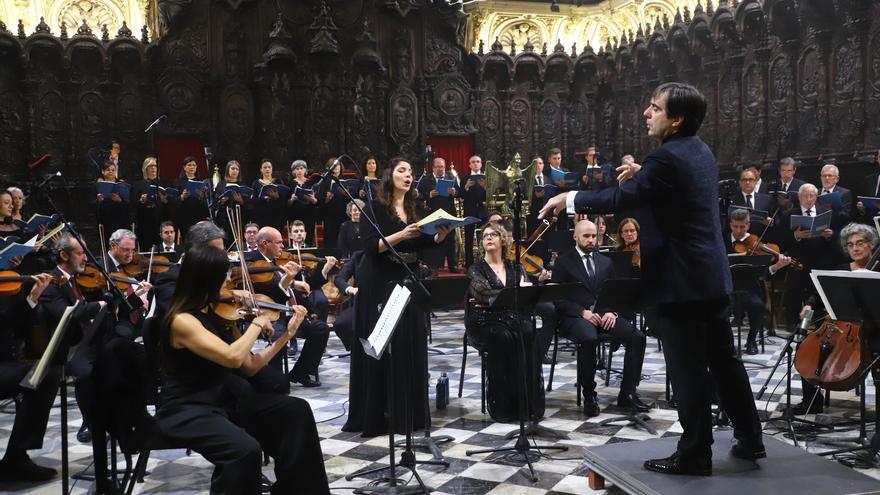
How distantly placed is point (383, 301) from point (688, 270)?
2.24 m

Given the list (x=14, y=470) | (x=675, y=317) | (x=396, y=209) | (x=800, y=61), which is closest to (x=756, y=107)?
(x=800, y=61)

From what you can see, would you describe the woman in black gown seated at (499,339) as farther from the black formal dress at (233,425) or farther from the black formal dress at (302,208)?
the black formal dress at (302,208)

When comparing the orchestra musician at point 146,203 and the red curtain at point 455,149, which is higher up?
the red curtain at point 455,149

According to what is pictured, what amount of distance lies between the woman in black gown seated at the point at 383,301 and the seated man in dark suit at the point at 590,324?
1.28 meters

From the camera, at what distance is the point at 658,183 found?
3.62 meters

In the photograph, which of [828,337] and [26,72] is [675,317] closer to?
[828,337]

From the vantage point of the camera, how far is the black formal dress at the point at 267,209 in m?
11.5

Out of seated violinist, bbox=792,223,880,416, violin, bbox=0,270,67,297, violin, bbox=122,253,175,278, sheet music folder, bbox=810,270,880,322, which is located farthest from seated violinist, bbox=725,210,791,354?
violin, bbox=0,270,67,297

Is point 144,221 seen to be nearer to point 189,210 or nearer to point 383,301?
point 189,210

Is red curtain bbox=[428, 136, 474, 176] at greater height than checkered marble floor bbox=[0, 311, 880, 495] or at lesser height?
greater

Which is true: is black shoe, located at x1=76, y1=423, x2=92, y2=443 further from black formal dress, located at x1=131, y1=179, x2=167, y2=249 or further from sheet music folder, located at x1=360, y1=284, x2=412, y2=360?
black formal dress, located at x1=131, y1=179, x2=167, y2=249

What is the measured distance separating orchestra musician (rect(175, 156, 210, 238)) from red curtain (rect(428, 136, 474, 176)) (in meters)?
5.78

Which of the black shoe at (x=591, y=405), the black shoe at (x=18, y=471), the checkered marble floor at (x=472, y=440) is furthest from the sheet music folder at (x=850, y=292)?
the black shoe at (x=18, y=471)

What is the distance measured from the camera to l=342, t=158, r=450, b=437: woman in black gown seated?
518 cm
